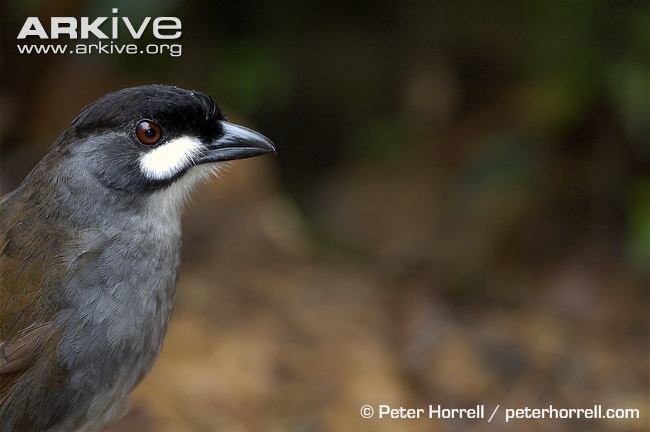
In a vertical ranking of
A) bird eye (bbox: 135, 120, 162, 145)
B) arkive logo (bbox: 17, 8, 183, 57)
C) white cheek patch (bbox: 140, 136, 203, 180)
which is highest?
arkive logo (bbox: 17, 8, 183, 57)

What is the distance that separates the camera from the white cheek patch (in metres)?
3.31

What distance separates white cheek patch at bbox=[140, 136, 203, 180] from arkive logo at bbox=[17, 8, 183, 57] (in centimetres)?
136

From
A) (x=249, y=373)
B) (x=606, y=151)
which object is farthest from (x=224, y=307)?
(x=606, y=151)

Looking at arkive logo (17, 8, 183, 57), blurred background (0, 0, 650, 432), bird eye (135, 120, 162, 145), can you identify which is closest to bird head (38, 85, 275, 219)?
bird eye (135, 120, 162, 145)

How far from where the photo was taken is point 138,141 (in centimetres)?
330

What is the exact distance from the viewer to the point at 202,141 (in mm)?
3412

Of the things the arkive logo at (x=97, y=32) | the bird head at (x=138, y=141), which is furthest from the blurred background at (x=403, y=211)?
the bird head at (x=138, y=141)

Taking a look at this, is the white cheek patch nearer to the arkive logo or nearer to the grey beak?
the grey beak

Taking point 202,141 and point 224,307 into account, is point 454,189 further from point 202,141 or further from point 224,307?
point 202,141

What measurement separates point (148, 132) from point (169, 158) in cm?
12

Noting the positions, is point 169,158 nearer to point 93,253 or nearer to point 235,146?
point 235,146

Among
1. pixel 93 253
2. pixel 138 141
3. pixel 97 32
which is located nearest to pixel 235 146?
pixel 138 141

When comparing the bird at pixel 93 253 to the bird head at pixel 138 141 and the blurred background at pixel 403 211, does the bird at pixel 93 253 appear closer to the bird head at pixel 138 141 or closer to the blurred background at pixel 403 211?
the bird head at pixel 138 141

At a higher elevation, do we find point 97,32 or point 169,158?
point 97,32
